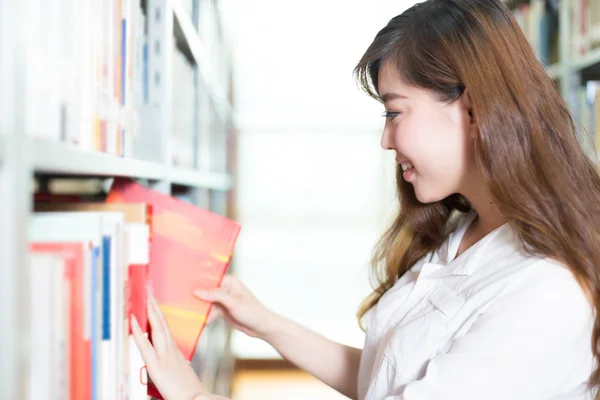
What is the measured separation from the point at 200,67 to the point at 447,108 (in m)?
1.07

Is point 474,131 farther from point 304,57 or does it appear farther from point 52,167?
point 304,57

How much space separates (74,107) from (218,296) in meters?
0.61

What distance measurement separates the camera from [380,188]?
13.9ft

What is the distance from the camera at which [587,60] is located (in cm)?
210

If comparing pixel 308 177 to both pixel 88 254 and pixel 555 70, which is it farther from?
pixel 88 254

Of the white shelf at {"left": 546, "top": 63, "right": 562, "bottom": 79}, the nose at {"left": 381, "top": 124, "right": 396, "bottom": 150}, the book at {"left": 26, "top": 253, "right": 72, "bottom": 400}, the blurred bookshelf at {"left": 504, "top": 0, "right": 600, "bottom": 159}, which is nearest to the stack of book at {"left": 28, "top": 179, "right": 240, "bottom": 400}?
the book at {"left": 26, "top": 253, "right": 72, "bottom": 400}

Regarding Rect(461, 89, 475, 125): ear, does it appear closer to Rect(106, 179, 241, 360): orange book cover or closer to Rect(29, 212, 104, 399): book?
Rect(106, 179, 241, 360): orange book cover

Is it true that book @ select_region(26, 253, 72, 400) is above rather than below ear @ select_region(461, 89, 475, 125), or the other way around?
below

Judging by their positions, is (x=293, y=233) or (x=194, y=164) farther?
(x=293, y=233)

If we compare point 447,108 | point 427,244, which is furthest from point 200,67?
point 447,108

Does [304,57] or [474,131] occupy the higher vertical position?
[304,57]

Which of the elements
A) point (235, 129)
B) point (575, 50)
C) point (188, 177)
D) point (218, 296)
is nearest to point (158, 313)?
point (218, 296)

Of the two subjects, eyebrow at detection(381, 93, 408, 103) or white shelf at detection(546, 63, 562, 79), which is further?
white shelf at detection(546, 63, 562, 79)

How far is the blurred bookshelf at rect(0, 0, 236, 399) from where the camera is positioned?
0.44 metres
